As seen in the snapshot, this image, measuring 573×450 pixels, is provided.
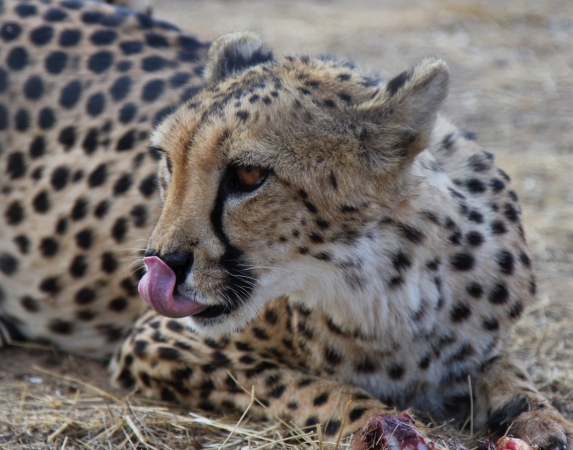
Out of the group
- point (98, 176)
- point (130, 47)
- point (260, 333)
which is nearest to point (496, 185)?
point (260, 333)

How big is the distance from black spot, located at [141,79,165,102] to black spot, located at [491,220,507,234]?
55.2 inches

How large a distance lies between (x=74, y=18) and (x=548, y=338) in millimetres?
2341

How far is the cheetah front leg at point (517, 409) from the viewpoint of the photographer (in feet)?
7.66

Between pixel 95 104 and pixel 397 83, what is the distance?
1519 millimetres

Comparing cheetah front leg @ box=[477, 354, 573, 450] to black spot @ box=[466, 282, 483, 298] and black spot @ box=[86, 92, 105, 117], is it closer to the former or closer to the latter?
black spot @ box=[466, 282, 483, 298]

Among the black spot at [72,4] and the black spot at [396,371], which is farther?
the black spot at [72,4]

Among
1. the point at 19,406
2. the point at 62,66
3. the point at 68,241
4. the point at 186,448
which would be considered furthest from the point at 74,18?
the point at 186,448

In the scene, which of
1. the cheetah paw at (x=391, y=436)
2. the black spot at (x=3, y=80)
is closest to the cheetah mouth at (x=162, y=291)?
the cheetah paw at (x=391, y=436)

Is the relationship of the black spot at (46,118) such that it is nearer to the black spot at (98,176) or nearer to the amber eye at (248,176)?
the black spot at (98,176)

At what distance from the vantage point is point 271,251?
2211 millimetres

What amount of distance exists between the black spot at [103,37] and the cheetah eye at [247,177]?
157cm

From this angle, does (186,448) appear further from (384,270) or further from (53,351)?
(53,351)

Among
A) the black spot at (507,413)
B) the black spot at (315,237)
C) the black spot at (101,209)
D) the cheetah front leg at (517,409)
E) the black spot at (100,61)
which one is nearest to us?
the black spot at (315,237)

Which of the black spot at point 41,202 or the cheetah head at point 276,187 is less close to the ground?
the cheetah head at point 276,187
